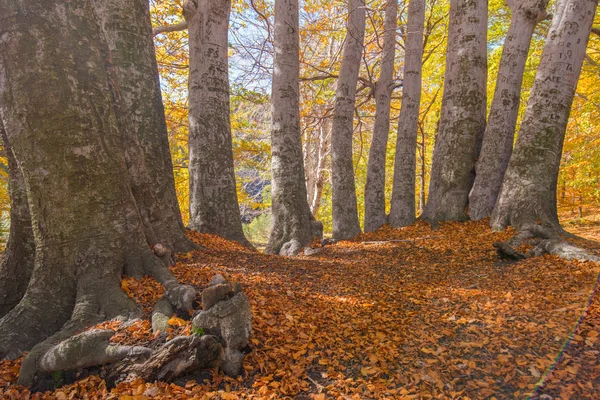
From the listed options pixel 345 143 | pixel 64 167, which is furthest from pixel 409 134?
pixel 64 167

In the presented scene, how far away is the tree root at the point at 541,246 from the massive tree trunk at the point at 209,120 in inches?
159

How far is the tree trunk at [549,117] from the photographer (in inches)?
183

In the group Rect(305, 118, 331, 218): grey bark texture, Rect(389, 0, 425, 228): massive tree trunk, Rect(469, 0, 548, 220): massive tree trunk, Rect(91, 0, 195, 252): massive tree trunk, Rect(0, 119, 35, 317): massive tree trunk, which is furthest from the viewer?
Rect(305, 118, 331, 218): grey bark texture

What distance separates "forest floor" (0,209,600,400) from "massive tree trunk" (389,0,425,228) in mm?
3344

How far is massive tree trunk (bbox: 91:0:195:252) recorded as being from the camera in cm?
366

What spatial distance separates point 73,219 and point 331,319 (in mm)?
2112

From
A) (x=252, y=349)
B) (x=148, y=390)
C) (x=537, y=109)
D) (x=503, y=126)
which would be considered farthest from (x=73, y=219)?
(x=503, y=126)

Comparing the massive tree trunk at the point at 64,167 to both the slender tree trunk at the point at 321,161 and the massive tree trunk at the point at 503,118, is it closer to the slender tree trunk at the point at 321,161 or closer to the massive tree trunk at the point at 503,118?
the massive tree trunk at the point at 503,118

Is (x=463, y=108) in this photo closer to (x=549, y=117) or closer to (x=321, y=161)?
(x=549, y=117)

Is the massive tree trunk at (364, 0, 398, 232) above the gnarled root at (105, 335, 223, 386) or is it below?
above

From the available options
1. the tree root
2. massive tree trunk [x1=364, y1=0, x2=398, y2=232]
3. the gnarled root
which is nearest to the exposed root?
the gnarled root

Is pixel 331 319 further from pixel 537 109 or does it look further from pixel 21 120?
pixel 537 109

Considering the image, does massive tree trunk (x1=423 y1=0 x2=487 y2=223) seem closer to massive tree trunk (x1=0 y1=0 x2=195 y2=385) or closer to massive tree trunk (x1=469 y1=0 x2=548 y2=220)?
massive tree trunk (x1=469 y1=0 x2=548 y2=220)

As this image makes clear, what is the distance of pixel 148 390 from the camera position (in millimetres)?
1802
